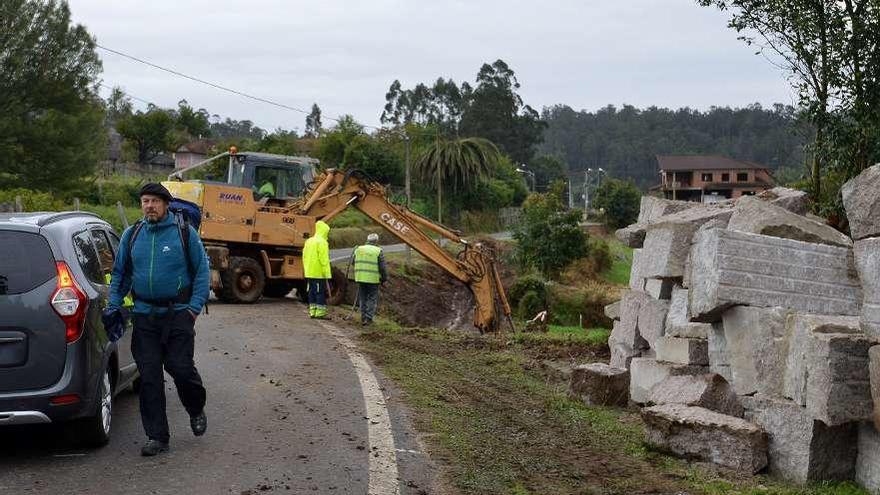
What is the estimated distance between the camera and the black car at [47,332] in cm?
685

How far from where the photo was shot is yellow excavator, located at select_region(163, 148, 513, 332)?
67.2 feet

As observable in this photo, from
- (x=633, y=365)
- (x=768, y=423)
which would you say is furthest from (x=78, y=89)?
(x=768, y=423)

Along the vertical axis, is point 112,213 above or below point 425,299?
above

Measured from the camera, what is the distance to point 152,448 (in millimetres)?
7293

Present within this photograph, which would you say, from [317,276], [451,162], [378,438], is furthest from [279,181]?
[451,162]

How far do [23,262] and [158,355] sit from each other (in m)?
1.16

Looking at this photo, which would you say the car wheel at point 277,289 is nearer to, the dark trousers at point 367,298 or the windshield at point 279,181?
the windshield at point 279,181

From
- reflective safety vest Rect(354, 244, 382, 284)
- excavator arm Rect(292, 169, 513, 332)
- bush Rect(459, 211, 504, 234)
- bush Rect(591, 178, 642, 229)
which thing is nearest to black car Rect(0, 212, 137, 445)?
reflective safety vest Rect(354, 244, 382, 284)

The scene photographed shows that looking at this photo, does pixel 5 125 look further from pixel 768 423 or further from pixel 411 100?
pixel 411 100

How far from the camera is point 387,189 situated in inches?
897

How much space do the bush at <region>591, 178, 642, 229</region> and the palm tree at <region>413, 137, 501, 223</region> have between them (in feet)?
46.9

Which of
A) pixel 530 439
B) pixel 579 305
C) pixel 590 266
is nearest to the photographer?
pixel 530 439

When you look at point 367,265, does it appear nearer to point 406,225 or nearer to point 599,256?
point 406,225

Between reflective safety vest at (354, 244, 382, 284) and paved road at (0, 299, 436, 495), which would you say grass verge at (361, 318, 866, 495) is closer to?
paved road at (0, 299, 436, 495)
